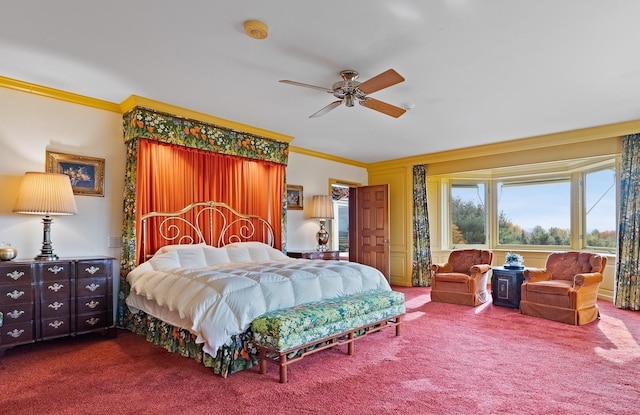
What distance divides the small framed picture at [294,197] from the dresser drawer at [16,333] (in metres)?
3.86

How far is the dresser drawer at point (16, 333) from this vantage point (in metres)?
3.16

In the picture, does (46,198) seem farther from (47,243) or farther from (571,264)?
(571,264)

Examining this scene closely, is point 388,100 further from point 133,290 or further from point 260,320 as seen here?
point 133,290

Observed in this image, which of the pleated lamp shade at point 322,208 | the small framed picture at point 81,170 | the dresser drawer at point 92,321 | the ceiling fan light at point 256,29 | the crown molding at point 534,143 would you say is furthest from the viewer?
the pleated lamp shade at point 322,208

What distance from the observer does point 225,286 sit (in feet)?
9.54

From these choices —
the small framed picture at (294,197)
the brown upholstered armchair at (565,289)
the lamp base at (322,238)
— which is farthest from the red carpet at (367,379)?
the small framed picture at (294,197)

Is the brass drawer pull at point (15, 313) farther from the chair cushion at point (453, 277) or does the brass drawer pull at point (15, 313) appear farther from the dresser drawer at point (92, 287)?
the chair cushion at point (453, 277)

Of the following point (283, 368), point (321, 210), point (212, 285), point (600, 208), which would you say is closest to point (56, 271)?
point (212, 285)

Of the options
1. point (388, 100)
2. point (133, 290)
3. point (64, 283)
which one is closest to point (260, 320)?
point (133, 290)

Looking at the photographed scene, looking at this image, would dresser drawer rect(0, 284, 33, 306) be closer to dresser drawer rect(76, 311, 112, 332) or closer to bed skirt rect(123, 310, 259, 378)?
dresser drawer rect(76, 311, 112, 332)

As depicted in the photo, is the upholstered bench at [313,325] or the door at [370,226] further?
the door at [370,226]

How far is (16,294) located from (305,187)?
4328mm

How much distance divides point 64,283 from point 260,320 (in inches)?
81.2

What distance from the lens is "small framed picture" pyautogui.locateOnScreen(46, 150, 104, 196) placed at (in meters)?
3.83
